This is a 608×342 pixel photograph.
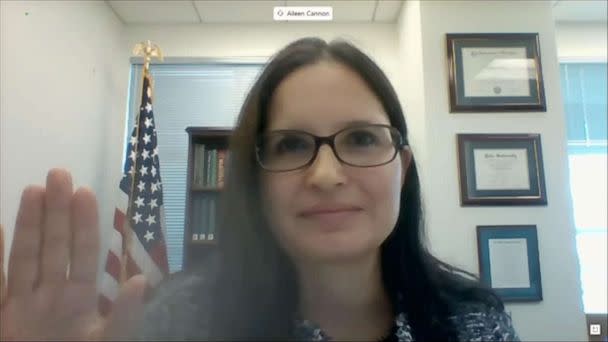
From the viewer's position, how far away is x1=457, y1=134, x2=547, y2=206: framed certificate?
6.73ft

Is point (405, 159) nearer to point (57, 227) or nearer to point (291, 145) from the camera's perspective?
point (291, 145)

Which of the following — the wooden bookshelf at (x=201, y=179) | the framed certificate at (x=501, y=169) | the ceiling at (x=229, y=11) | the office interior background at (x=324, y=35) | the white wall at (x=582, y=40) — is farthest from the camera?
the white wall at (x=582, y=40)

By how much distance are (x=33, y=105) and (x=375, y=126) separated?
5.54 ft

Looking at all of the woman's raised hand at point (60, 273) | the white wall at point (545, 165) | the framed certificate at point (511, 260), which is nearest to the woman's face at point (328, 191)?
the woman's raised hand at point (60, 273)

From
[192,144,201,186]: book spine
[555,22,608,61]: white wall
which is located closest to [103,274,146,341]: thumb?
[192,144,201,186]: book spine

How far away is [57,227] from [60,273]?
3 centimetres

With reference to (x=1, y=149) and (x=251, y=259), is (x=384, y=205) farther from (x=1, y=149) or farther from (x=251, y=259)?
(x=1, y=149)

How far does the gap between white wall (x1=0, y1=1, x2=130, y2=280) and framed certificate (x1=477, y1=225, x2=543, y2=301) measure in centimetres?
147

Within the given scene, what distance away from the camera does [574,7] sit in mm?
2650

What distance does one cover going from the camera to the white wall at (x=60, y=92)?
1721 millimetres

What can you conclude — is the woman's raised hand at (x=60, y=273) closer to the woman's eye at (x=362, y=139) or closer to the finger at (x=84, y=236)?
the finger at (x=84, y=236)

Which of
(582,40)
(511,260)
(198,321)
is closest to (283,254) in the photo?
(198,321)

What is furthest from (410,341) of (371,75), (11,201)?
(11,201)

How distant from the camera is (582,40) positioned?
282cm
